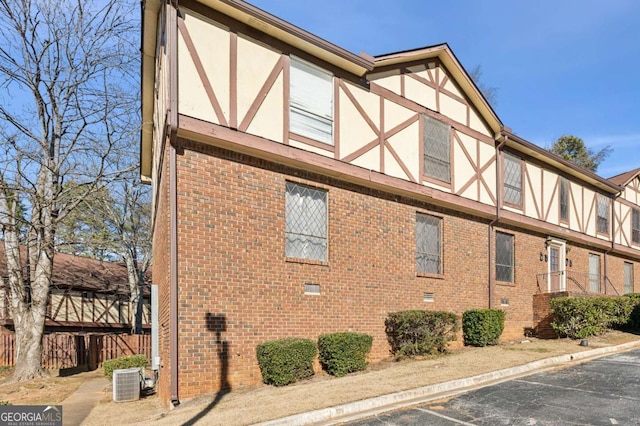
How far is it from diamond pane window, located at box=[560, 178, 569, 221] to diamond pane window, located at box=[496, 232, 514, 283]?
4.17 metres

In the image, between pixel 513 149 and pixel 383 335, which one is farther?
pixel 513 149

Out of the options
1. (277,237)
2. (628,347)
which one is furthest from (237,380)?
(628,347)

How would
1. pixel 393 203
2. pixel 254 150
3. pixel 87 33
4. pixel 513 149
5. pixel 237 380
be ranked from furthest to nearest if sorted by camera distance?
pixel 513 149
pixel 87 33
pixel 393 203
pixel 254 150
pixel 237 380

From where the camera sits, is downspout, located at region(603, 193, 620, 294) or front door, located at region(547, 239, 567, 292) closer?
front door, located at region(547, 239, 567, 292)

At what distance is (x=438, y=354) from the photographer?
11.6m

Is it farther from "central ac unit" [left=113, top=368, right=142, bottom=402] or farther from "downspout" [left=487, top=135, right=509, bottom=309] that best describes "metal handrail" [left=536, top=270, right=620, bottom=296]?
"central ac unit" [left=113, top=368, right=142, bottom=402]

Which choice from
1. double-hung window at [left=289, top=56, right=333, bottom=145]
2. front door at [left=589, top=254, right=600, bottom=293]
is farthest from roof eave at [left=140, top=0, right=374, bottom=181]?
front door at [left=589, top=254, right=600, bottom=293]

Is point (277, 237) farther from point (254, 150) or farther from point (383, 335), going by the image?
point (383, 335)

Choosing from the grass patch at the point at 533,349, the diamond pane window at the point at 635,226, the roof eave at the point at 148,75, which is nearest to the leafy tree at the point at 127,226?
the roof eave at the point at 148,75

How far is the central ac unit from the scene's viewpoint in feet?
33.2

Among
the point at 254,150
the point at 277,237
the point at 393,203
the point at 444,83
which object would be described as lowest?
the point at 277,237

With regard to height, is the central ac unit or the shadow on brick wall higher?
the shadow on brick wall

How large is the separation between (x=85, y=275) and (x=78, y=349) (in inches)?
290

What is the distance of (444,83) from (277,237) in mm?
8039
